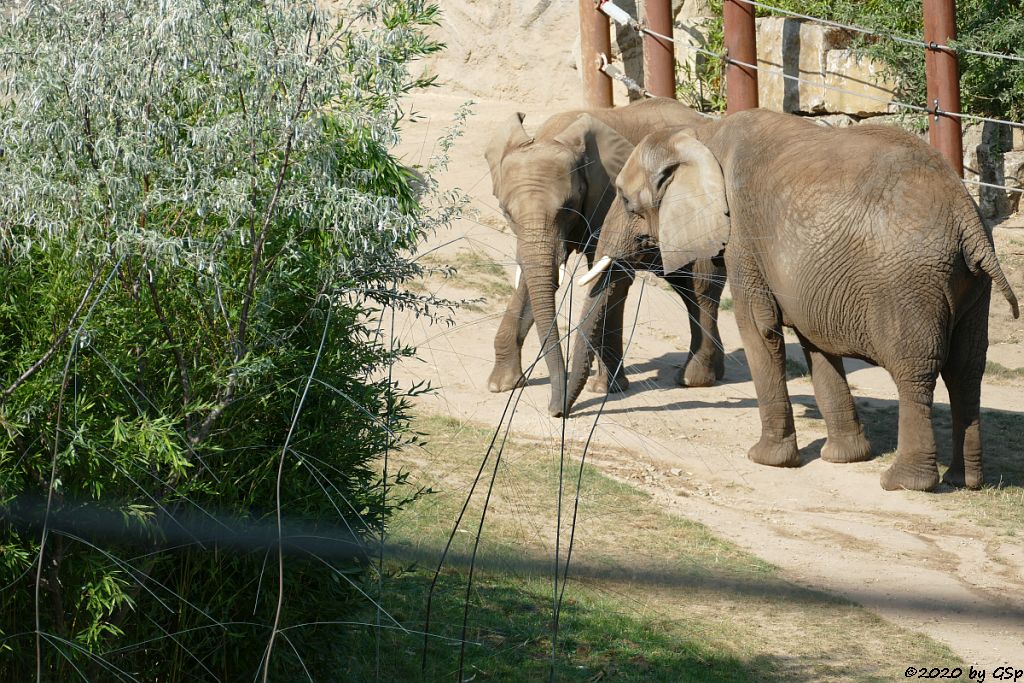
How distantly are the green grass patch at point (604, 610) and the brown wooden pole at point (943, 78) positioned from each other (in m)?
8.13

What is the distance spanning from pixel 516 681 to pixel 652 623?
91cm

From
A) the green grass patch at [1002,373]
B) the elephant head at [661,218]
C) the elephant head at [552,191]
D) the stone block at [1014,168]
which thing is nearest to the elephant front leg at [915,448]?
the elephant head at [661,218]

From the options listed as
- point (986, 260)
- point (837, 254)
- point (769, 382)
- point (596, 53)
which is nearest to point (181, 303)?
point (837, 254)

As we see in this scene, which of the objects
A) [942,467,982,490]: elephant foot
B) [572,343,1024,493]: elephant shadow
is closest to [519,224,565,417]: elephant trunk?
[572,343,1024,493]: elephant shadow

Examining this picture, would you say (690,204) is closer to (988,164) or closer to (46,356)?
(46,356)

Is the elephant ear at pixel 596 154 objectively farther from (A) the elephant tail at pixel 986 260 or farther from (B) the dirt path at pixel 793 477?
(A) the elephant tail at pixel 986 260

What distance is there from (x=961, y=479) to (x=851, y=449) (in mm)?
778

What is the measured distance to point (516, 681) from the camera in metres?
5.00

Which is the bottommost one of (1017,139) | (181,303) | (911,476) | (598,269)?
(911,476)

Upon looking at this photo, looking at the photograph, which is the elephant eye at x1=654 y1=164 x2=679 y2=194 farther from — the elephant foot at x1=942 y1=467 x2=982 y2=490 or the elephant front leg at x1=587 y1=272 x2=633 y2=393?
the elephant foot at x1=942 y1=467 x2=982 y2=490

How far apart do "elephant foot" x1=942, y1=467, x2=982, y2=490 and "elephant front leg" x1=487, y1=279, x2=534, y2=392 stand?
12.1 feet

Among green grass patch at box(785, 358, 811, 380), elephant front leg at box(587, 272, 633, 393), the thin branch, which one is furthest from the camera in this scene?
green grass patch at box(785, 358, 811, 380)

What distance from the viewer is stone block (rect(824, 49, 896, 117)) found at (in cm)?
Result: 1593

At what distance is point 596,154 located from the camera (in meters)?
9.83
